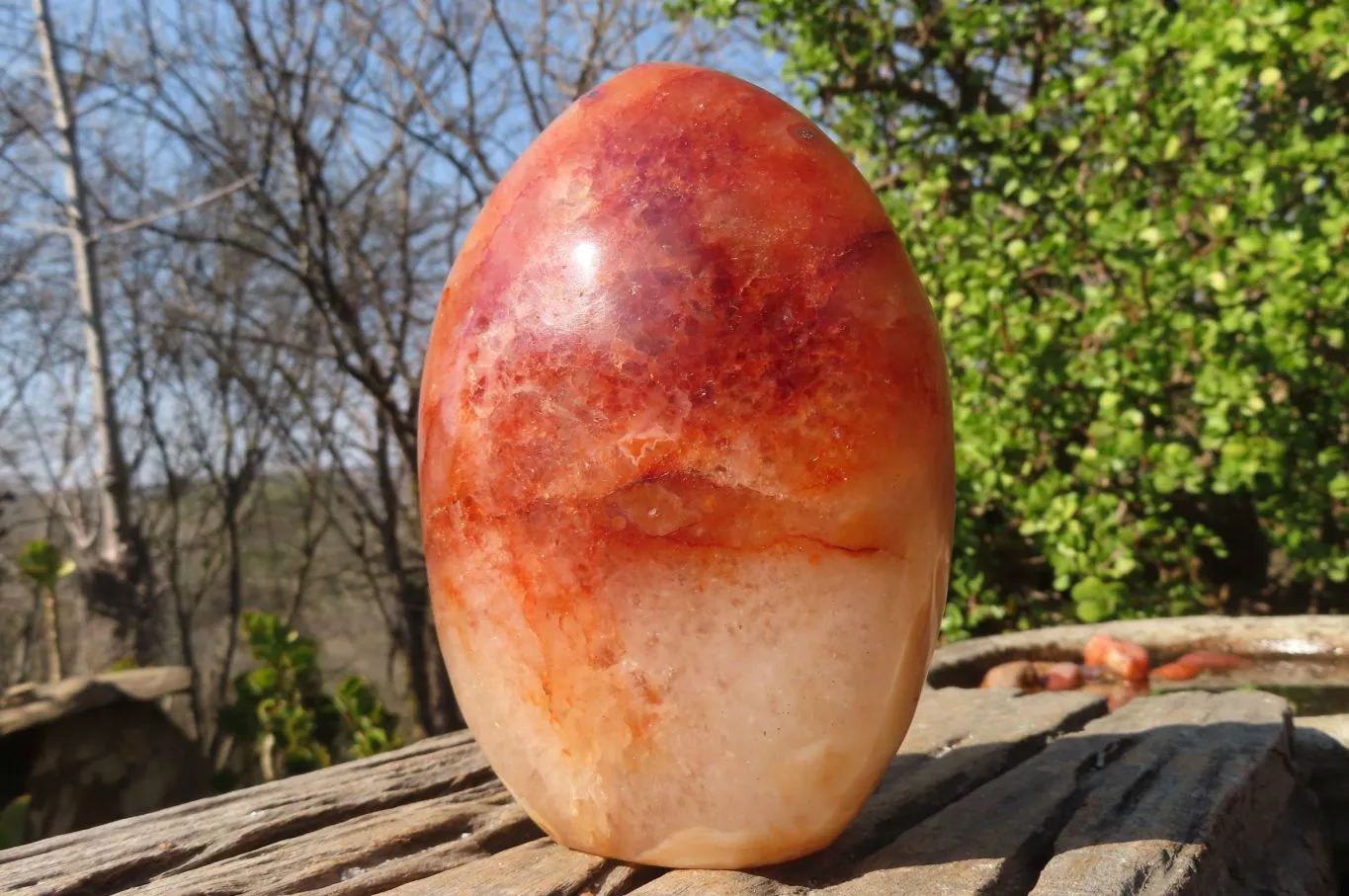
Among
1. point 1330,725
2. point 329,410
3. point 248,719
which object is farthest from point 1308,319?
point 329,410

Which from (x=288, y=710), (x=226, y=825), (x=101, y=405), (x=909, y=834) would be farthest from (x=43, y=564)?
(x=909, y=834)

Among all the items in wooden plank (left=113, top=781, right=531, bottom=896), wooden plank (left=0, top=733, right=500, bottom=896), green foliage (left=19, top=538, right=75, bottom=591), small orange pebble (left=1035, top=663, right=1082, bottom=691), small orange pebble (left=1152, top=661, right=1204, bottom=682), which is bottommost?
small orange pebble (left=1152, top=661, right=1204, bottom=682)

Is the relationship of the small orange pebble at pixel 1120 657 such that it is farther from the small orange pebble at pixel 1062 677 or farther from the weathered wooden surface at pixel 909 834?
the weathered wooden surface at pixel 909 834

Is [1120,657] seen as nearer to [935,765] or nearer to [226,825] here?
[935,765]

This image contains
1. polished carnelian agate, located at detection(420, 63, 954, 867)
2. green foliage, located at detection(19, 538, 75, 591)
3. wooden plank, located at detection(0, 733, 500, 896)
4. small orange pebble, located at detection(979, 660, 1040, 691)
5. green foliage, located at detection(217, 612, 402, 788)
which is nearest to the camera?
polished carnelian agate, located at detection(420, 63, 954, 867)

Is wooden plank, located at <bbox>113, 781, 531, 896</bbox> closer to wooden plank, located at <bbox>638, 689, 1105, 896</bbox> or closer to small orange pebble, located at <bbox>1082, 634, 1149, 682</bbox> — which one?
wooden plank, located at <bbox>638, 689, 1105, 896</bbox>

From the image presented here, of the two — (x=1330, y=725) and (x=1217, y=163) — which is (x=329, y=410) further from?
(x=1330, y=725)

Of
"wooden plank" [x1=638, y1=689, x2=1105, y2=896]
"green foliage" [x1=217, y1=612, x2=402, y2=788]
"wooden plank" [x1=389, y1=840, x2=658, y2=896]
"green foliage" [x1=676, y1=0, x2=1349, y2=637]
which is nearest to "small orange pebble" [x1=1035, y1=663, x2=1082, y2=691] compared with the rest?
"wooden plank" [x1=638, y1=689, x2=1105, y2=896]
